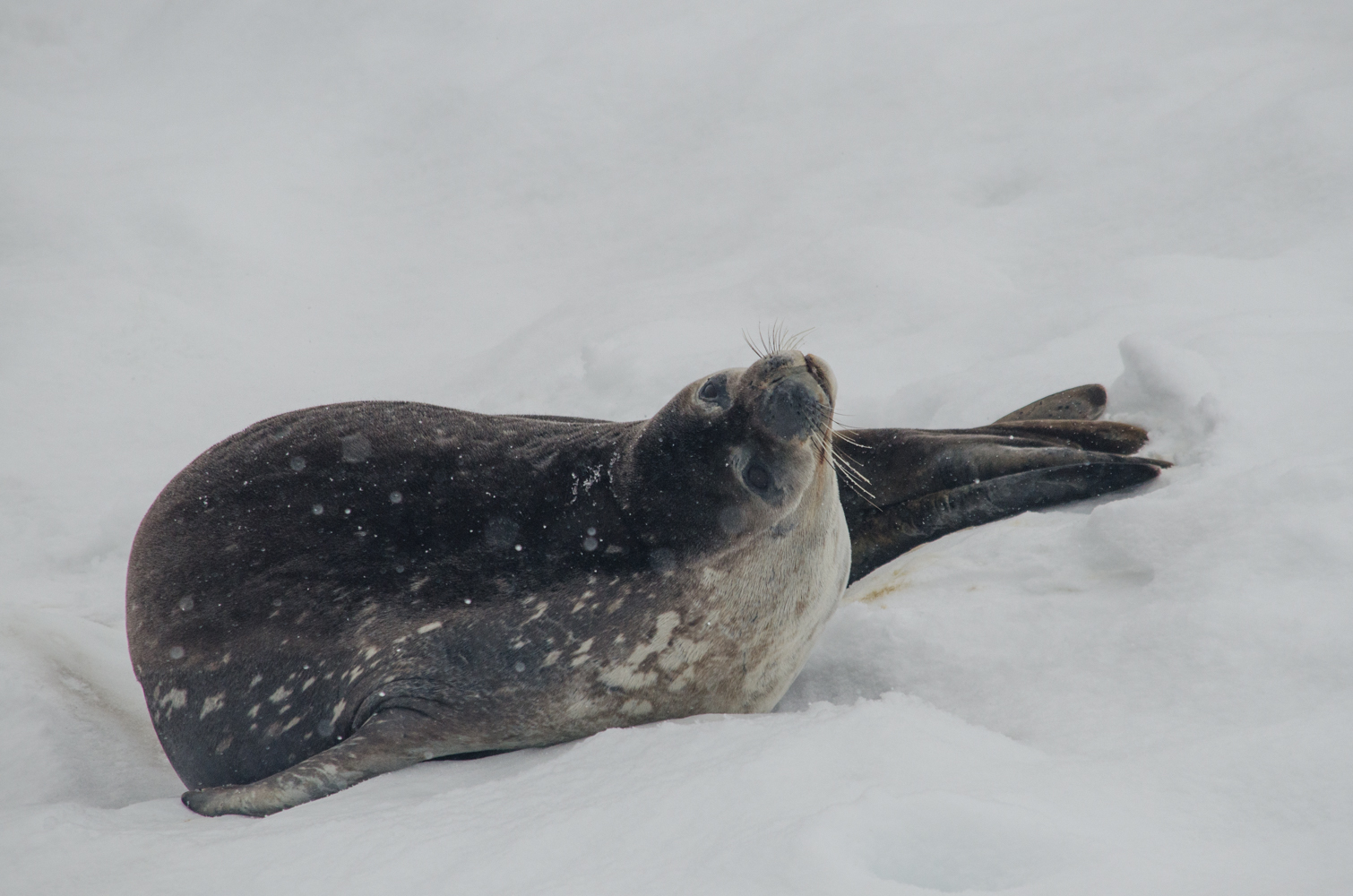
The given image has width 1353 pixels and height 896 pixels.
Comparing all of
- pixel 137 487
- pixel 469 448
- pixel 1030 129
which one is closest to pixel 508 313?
pixel 137 487

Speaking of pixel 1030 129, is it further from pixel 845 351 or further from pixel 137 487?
pixel 137 487

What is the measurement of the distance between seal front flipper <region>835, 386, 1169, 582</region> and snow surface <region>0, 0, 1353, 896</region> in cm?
14

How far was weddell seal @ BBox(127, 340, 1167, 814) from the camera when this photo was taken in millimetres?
2486

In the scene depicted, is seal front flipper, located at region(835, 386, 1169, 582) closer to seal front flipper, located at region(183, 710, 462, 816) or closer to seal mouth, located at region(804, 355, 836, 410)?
seal mouth, located at region(804, 355, 836, 410)

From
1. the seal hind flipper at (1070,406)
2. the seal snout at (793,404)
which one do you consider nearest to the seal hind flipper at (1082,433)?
the seal hind flipper at (1070,406)

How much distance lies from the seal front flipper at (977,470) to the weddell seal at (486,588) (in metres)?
0.80

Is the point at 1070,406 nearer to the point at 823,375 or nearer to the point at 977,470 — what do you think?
the point at 977,470

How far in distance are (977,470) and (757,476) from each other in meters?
1.28

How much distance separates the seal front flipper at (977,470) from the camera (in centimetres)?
328

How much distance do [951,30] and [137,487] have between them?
6919mm

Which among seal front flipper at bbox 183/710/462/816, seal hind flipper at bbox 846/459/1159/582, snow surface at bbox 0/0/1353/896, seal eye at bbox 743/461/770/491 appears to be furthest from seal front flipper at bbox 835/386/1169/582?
seal front flipper at bbox 183/710/462/816

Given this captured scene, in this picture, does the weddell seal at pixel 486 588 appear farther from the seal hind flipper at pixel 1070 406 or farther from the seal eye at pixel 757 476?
the seal hind flipper at pixel 1070 406

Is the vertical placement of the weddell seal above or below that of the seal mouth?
below

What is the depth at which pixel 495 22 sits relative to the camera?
10.2 metres
